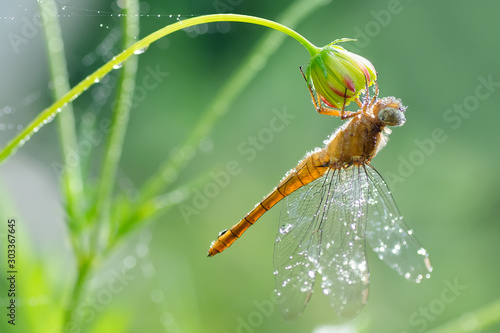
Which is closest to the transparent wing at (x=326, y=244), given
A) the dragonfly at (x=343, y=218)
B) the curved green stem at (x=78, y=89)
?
the dragonfly at (x=343, y=218)

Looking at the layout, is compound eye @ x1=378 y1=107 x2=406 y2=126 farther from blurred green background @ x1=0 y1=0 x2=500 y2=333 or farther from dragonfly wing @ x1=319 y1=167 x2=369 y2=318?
blurred green background @ x1=0 y1=0 x2=500 y2=333

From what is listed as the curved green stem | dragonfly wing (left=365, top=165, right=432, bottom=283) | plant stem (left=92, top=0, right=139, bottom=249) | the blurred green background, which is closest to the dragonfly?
dragonfly wing (left=365, top=165, right=432, bottom=283)

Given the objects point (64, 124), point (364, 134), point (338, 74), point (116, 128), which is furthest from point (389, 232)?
point (64, 124)

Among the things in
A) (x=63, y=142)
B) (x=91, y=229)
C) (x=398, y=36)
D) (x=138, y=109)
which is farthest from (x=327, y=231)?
(x=398, y=36)

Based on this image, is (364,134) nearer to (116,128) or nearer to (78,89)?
(116,128)

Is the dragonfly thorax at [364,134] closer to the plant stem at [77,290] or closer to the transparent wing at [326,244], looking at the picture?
the transparent wing at [326,244]

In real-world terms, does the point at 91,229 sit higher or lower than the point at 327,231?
higher

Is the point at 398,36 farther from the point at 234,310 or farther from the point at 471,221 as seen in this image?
the point at 234,310
